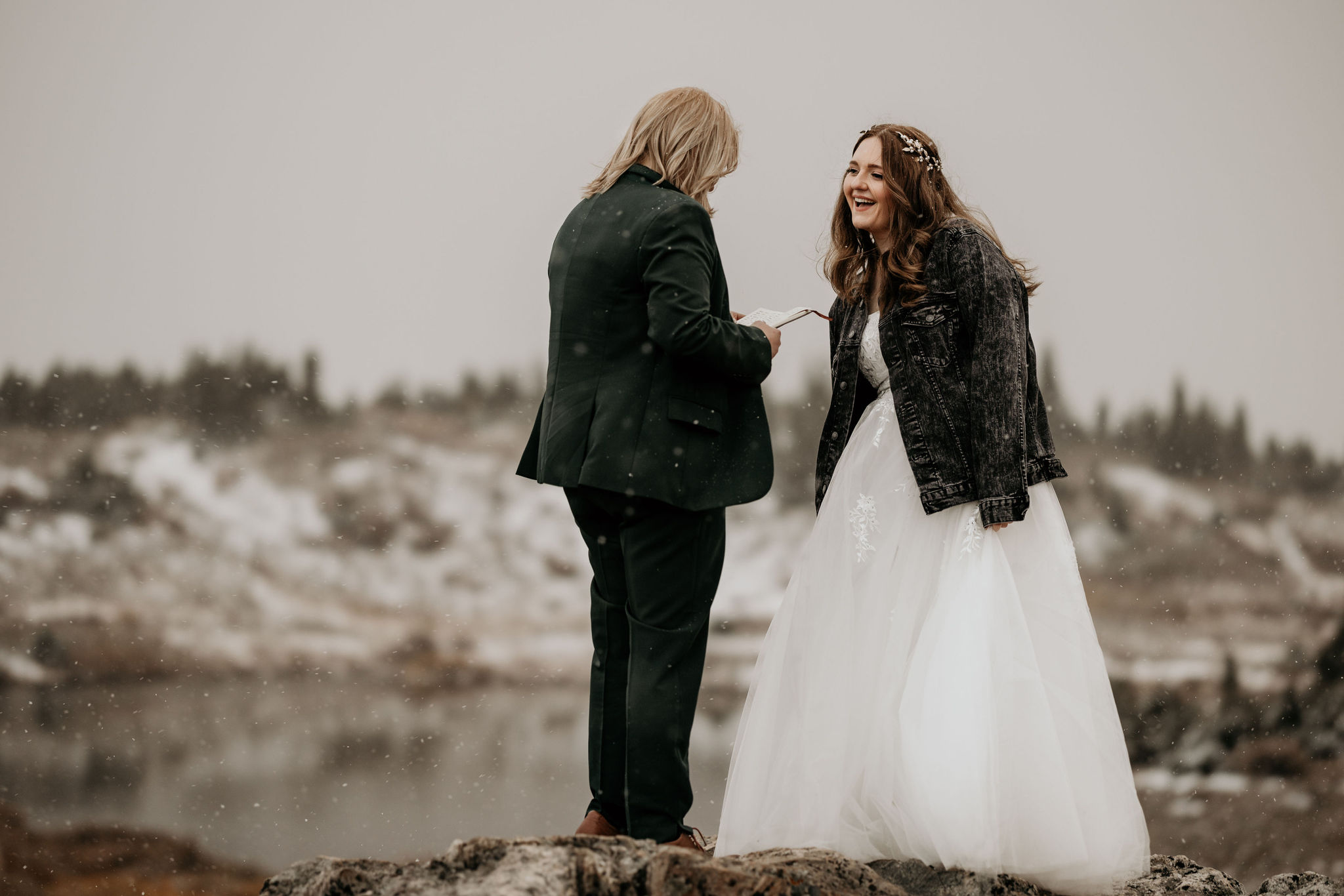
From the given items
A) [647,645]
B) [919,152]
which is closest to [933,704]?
[647,645]

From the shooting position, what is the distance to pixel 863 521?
2.15 m

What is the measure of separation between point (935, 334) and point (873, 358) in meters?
0.16

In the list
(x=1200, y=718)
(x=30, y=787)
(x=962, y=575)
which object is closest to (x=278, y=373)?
(x=30, y=787)

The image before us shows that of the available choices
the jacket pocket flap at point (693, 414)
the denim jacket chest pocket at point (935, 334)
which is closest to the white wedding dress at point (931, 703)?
the denim jacket chest pocket at point (935, 334)

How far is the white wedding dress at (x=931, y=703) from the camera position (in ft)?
6.17

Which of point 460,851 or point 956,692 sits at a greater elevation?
point 956,692

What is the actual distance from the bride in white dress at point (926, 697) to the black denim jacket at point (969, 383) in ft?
0.20

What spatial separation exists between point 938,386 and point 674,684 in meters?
0.79

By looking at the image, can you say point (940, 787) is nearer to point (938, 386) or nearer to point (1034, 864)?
point (1034, 864)

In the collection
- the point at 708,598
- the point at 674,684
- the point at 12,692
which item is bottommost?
the point at 12,692

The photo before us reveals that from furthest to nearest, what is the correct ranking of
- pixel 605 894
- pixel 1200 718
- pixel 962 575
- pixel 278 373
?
pixel 1200 718 → pixel 278 373 → pixel 962 575 → pixel 605 894

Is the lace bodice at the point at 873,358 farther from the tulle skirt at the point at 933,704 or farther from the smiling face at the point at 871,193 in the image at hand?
the smiling face at the point at 871,193

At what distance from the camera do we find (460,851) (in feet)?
5.46

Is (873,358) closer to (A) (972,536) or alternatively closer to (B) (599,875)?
(A) (972,536)
